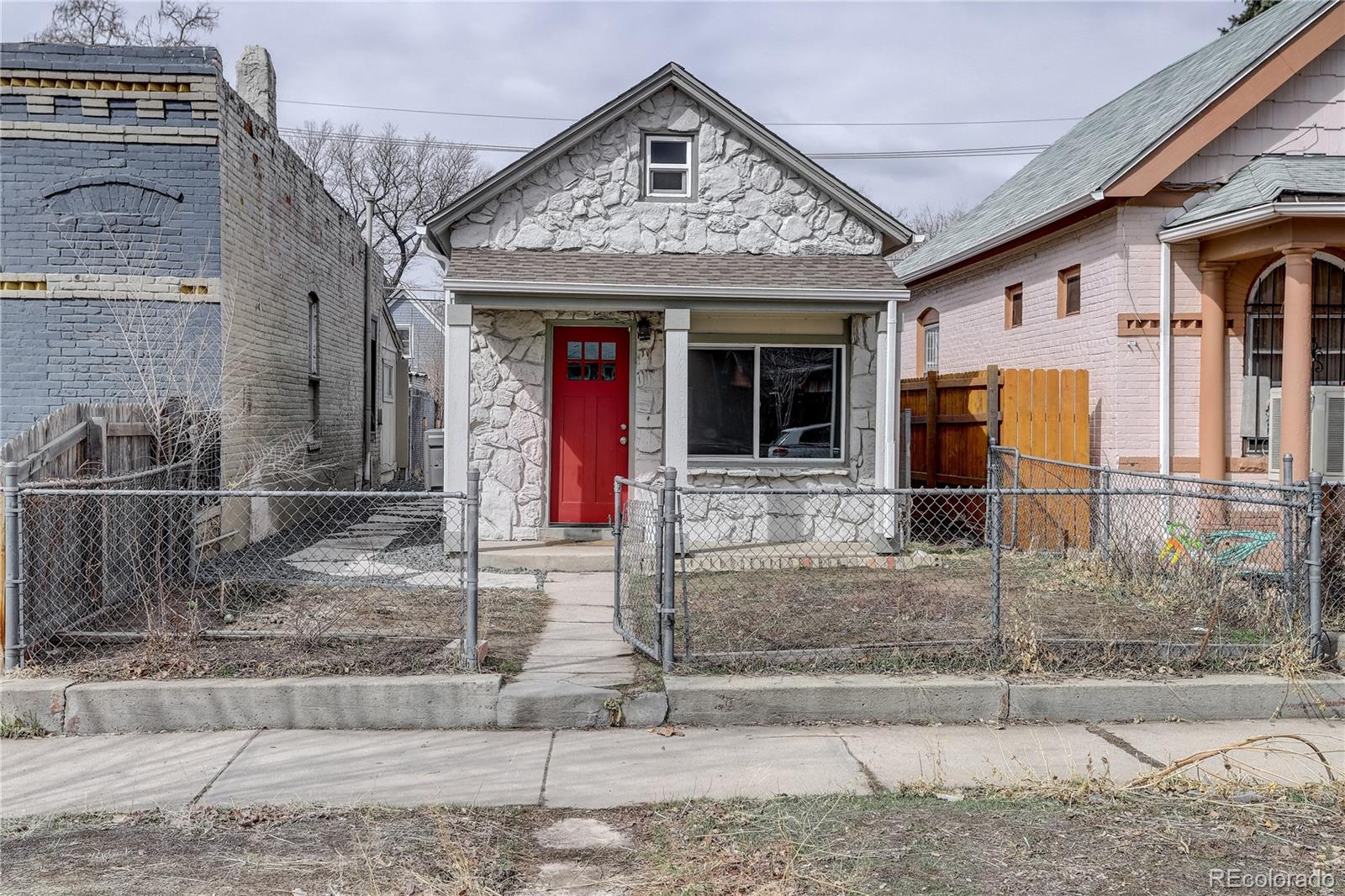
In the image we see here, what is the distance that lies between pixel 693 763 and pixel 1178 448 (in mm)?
8003

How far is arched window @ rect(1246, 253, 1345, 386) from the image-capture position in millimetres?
10883

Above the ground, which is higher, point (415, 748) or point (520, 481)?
point (520, 481)

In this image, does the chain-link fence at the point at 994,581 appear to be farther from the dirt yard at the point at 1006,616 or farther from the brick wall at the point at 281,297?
the brick wall at the point at 281,297

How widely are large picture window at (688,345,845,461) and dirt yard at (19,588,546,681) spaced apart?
493 cm

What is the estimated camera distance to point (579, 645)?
764cm

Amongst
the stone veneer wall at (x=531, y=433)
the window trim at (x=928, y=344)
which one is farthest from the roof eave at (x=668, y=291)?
the window trim at (x=928, y=344)

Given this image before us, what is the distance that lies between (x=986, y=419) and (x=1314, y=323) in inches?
146

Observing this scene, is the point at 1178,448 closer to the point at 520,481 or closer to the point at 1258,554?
the point at 1258,554

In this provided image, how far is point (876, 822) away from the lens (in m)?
4.70

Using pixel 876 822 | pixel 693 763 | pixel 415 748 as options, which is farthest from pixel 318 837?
pixel 876 822

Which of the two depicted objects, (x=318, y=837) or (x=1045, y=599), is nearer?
(x=318, y=837)

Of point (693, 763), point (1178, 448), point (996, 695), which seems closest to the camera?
point (693, 763)

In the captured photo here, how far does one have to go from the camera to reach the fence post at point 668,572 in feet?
21.5

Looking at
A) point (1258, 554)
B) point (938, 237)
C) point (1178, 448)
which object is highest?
point (938, 237)
